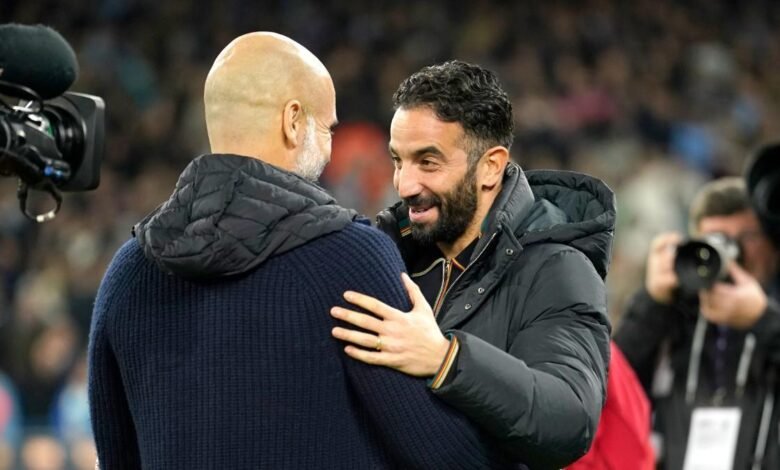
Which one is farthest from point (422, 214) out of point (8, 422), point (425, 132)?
point (8, 422)

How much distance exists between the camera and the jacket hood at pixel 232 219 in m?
2.14

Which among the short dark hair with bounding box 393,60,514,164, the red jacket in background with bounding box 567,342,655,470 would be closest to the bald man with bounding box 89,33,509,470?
the short dark hair with bounding box 393,60,514,164

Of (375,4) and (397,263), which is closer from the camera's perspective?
(397,263)

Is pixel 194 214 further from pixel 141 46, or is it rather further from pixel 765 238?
pixel 141 46

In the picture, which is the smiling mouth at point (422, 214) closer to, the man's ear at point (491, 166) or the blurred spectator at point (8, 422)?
the man's ear at point (491, 166)

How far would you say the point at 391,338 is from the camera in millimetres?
2170

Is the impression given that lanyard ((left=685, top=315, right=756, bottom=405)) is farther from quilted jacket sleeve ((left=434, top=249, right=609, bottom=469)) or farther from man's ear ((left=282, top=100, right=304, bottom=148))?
man's ear ((left=282, top=100, right=304, bottom=148))

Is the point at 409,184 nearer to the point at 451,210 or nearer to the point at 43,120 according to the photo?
the point at 451,210

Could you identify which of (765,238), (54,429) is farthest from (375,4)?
(765,238)

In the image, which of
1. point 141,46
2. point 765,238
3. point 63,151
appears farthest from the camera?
point 141,46

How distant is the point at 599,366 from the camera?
2414 millimetres

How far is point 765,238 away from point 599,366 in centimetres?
155

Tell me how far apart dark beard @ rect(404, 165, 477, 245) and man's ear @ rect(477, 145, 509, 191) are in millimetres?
25

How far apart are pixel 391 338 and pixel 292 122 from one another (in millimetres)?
444
